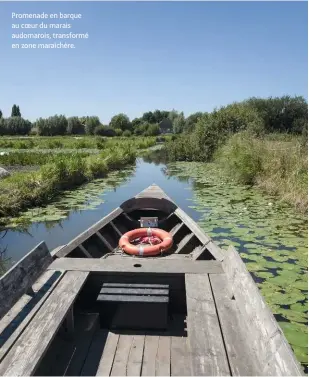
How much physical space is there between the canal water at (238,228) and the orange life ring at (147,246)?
1.19 metres

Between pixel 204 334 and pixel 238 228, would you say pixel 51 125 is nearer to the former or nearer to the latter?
pixel 238 228

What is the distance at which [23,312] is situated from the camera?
2.46m

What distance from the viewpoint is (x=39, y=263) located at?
288 cm

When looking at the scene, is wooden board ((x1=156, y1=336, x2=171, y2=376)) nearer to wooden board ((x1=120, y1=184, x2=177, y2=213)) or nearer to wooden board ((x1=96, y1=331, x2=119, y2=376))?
wooden board ((x1=96, y1=331, x2=119, y2=376))

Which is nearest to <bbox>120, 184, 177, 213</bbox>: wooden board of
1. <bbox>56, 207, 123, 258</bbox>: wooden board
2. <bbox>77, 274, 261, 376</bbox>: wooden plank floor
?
<bbox>56, 207, 123, 258</bbox>: wooden board

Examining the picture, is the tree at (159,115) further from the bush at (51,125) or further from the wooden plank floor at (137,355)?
the wooden plank floor at (137,355)

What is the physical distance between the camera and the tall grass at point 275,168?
8.26 meters

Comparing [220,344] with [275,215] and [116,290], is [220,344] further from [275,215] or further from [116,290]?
[275,215]

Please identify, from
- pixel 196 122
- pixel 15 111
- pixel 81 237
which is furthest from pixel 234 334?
pixel 15 111

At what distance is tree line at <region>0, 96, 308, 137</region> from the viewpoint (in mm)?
18953

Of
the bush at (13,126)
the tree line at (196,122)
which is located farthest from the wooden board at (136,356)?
the bush at (13,126)

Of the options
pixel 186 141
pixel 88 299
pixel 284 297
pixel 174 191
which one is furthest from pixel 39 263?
pixel 186 141

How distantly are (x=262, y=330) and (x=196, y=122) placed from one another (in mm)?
28244

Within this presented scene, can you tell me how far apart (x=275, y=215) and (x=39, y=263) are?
226 inches
